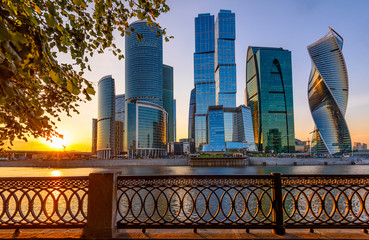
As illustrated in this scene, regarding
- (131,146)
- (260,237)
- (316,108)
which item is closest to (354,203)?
(260,237)

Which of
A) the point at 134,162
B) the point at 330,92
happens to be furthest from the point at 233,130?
the point at 134,162

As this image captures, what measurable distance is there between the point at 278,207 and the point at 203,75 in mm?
187877

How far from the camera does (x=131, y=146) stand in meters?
139

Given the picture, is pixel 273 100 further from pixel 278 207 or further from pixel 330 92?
pixel 278 207

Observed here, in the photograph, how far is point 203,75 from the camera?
18838 cm

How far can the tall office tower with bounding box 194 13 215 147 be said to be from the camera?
181625 mm

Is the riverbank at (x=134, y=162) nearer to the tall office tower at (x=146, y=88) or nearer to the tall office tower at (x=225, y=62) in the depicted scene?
the tall office tower at (x=146, y=88)

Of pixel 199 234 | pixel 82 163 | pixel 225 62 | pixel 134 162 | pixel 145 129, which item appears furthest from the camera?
pixel 225 62

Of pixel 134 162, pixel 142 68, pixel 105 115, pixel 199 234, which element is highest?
pixel 142 68

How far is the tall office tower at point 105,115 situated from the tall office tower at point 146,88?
13.9 m

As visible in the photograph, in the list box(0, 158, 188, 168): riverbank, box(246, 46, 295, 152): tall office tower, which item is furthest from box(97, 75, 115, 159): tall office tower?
box(246, 46, 295, 152): tall office tower

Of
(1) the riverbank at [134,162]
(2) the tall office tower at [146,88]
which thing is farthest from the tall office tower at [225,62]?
(1) the riverbank at [134,162]

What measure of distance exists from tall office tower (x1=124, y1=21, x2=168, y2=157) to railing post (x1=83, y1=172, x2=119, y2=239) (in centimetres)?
13537

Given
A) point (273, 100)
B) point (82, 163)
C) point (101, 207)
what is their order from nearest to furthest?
1. point (101, 207)
2. point (82, 163)
3. point (273, 100)
